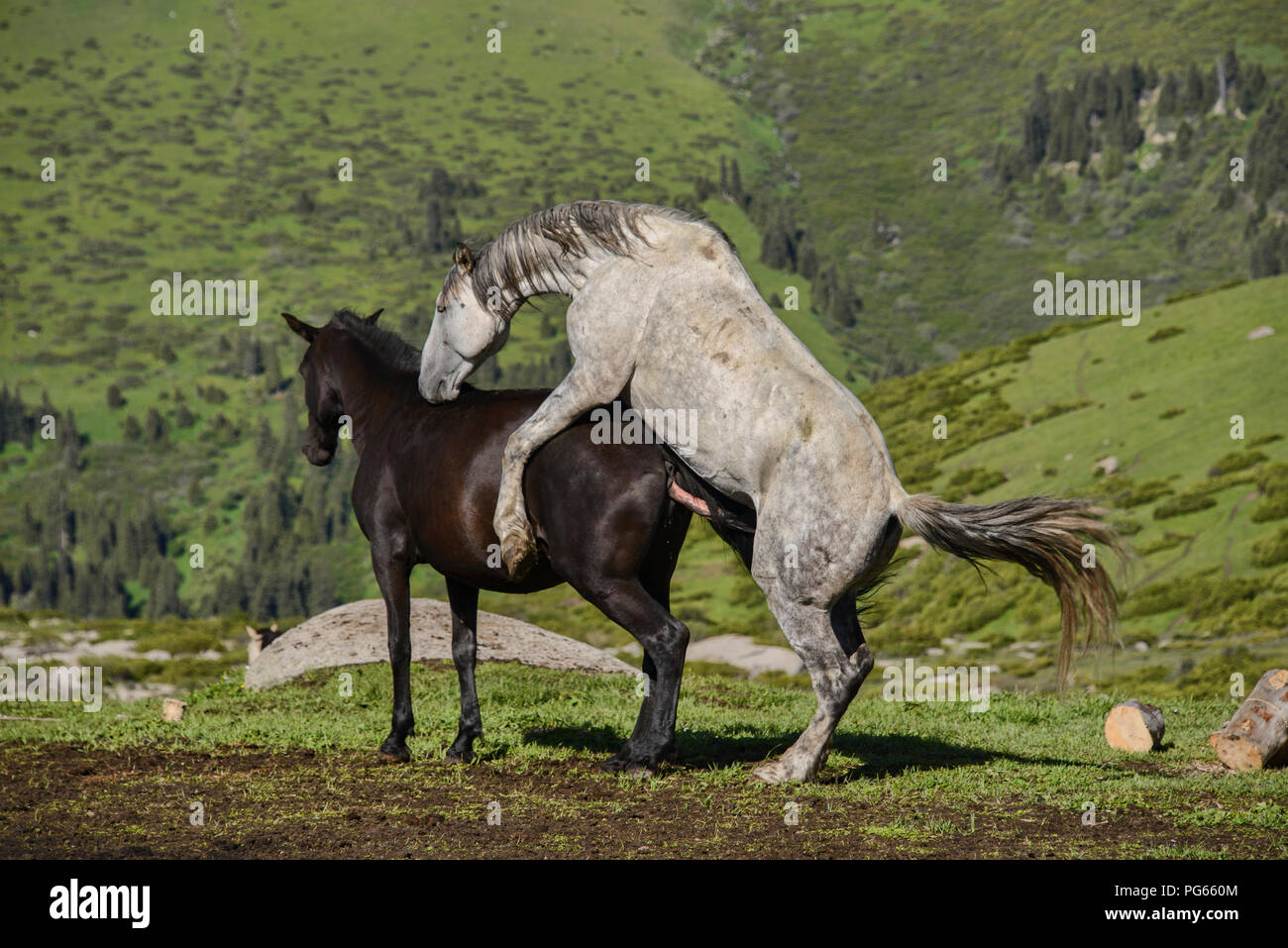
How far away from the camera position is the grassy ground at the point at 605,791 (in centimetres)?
848

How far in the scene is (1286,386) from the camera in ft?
164

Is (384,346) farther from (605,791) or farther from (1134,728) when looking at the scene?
(1134,728)

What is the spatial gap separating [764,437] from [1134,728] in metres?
6.07

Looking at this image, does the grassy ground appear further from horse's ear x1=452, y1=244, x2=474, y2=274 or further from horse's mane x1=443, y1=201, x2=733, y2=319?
horse's ear x1=452, y1=244, x2=474, y2=274

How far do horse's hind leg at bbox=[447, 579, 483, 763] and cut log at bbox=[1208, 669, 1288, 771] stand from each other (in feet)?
22.5

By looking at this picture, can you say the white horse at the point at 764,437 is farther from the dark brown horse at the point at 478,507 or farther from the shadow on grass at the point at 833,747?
the shadow on grass at the point at 833,747

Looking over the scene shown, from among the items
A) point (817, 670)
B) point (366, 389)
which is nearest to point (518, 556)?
point (817, 670)

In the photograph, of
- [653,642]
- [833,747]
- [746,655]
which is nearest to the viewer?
[653,642]

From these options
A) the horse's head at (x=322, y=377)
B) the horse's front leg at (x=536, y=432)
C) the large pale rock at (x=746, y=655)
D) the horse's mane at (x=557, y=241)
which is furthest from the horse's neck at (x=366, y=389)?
the large pale rock at (x=746, y=655)

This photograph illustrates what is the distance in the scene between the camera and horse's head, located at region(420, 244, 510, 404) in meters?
11.4

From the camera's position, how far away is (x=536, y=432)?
411 inches

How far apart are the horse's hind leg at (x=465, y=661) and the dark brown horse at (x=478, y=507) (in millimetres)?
13
